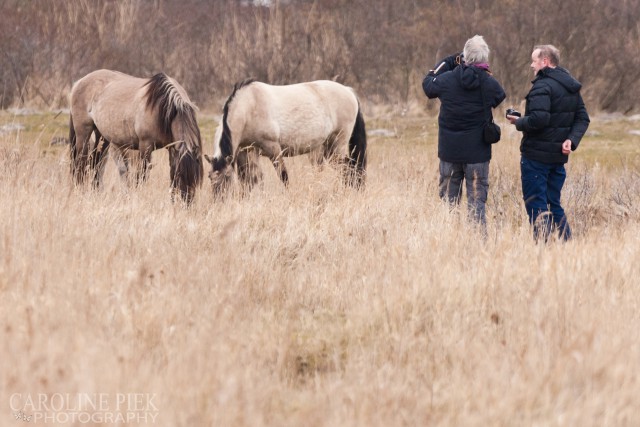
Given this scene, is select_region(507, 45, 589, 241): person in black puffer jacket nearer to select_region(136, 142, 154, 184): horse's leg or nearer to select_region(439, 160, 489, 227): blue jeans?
select_region(439, 160, 489, 227): blue jeans

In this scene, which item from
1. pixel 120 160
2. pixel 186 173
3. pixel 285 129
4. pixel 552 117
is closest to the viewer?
pixel 552 117

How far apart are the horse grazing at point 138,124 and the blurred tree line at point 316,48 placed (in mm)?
11367

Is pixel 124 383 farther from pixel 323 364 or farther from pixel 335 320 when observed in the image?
pixel 335 320

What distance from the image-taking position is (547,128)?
6.75 meters

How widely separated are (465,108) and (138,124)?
11.5 feet

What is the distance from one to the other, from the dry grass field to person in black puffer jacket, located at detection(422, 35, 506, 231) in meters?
0.41

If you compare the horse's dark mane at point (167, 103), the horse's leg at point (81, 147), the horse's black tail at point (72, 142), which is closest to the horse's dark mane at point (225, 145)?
the horse's dark mane at point (167, 103)

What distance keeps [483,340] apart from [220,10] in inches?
1313

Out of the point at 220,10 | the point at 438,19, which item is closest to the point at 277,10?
the point at 438,19

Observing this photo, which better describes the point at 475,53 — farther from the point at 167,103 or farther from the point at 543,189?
the point at 167,103

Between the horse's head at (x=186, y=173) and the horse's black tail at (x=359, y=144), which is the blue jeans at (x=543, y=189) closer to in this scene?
the horse's head at (x=186, y=173)

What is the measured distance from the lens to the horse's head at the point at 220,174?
8102mm

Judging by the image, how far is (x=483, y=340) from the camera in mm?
4094

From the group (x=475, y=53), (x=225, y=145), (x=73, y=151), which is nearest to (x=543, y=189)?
(x=475, y=53)
